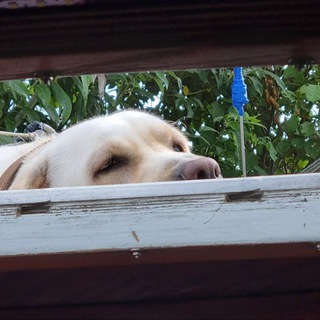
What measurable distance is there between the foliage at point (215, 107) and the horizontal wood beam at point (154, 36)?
3118mm

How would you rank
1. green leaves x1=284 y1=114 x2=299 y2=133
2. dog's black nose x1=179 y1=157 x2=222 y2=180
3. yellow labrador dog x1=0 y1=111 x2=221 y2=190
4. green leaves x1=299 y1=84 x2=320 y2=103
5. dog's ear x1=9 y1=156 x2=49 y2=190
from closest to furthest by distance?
dog's black nose x1=179 y1=157 x2=222 y2=180
yellow labrador dog x1=0 y1=111 x2=221 y2=190
dog's ear x1=9 y1=156 x2=49 y2=190
green leaves x1=299 y1=84 x2=320 y2=103
green leaves x1=284 y1=114 x2=299 y2=133

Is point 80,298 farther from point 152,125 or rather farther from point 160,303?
point 152,125

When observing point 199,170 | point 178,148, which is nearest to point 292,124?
point 178,148

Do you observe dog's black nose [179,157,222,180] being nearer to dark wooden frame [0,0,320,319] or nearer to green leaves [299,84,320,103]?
dark wooden frame [0,0,320,319]

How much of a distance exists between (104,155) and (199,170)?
64 cm

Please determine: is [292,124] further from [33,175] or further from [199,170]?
[199,170]

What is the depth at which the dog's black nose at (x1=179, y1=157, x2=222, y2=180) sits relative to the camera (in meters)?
2.33

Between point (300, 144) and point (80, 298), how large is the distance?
3910mm

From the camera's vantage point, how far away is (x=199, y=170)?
2.35 m

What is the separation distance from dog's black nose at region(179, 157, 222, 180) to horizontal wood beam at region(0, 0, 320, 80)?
1.10 meters

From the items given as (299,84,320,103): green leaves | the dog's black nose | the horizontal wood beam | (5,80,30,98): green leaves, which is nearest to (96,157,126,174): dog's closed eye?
the dog's black nose

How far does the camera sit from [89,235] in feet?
3.63

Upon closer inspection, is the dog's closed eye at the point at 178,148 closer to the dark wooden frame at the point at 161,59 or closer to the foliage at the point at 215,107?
the foliage at the point at 215,107

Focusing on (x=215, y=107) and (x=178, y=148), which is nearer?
(x=178, y=148)
